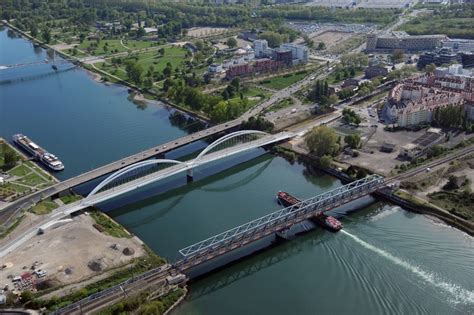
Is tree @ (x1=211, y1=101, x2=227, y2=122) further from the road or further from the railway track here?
the road

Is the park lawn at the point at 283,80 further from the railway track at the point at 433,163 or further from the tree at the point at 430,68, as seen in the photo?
the railway track at the point at 433,163

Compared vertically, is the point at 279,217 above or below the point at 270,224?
above

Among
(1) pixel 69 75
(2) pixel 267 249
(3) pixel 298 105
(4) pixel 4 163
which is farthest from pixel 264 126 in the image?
(1) pixel 69 75

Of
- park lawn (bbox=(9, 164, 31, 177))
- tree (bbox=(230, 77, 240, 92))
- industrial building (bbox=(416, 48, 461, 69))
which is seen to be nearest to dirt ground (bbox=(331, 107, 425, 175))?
tree (bbox=(230, 77, 240, 92))

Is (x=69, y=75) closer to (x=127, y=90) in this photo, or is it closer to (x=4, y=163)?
(x=127, y=90)

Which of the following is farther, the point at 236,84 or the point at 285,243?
the point at 236,84

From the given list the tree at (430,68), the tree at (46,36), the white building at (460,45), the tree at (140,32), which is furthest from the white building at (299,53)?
the tree at (46,36)

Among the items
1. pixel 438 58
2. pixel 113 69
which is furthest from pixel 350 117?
pixel 113 69

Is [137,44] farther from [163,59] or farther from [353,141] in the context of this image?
[353,141]
